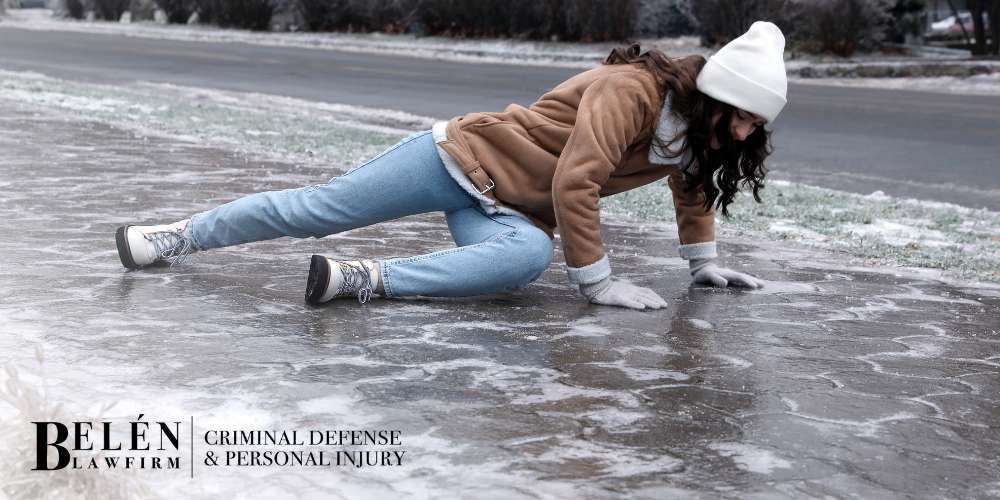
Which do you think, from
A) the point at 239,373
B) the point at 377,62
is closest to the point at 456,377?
the point at 239,373

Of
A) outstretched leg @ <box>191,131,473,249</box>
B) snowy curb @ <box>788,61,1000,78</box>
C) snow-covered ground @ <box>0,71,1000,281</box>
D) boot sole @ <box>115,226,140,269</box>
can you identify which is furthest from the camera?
snowy curb @ <box>788,61,1000,78</box>

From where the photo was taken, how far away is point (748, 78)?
159 inches

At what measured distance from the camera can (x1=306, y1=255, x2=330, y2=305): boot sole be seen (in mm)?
4184

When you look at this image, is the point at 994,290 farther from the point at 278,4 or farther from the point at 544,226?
the point at 278,4

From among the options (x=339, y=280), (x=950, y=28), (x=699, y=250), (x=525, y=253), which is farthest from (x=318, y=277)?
(x=950, y=28)

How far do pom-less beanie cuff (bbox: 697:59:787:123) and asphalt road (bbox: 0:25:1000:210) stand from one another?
14.5 feet

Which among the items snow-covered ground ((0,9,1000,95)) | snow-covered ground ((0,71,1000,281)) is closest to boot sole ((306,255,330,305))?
snow-covered ground ((0,71,1000,281))

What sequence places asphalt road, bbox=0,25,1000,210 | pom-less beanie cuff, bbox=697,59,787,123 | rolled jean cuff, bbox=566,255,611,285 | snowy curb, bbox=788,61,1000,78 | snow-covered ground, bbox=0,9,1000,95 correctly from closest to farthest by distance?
1. pom-less beanie cuff, bbox=697,59,787,123
2. rolled jean cuff, bbox=566,255,611,285
3. asphalt road, bbox=0,25,1000,210
4. snow-covered ground, bbox=0,9,1000,95
5. snowy curb, bbox=788,61,1000,78

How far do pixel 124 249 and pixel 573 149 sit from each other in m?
1.66

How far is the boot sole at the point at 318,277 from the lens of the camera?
4.18 m

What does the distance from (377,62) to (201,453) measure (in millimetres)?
18383

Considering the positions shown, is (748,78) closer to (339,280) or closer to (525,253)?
(525,253)

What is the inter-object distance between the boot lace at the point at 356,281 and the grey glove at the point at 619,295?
691 mm

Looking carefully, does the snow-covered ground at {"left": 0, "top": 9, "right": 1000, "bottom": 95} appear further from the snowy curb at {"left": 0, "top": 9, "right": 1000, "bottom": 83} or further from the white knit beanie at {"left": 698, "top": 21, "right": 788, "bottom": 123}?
the white knit beanie at {"left": 698, "top": 21, "right": 788, "bottom": 123}
